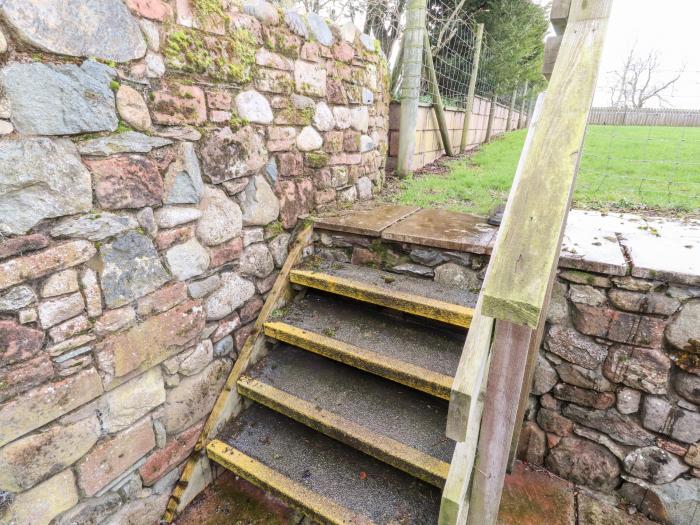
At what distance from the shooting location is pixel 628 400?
1913mm

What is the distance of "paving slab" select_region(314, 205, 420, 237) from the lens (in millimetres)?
2359

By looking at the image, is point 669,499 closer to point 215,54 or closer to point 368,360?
point 368,360

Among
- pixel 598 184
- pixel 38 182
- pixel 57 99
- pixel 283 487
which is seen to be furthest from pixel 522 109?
pixel 38 182

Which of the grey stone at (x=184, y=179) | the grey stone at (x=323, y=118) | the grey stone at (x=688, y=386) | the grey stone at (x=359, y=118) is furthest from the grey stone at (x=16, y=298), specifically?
the grey stone at (x=688, y=386)

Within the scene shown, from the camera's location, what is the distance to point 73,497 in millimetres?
1519

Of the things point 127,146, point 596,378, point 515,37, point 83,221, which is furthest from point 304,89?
point 515,37

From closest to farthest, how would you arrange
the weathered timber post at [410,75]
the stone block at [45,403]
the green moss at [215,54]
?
the stone block at [45,403] < the green moss at [215,54] < the weathered timber post at [410,75]

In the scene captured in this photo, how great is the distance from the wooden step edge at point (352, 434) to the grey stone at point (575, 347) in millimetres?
886

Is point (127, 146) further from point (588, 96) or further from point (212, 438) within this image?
point (588, 96)

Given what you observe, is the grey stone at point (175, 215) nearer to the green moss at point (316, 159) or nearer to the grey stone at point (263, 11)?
the green moss at point (316, 159)

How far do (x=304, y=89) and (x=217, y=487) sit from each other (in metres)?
2.39

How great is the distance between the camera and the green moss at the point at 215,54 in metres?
1.60

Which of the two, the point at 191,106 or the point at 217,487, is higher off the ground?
the point at 191,106

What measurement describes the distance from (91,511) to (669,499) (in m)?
2.75
